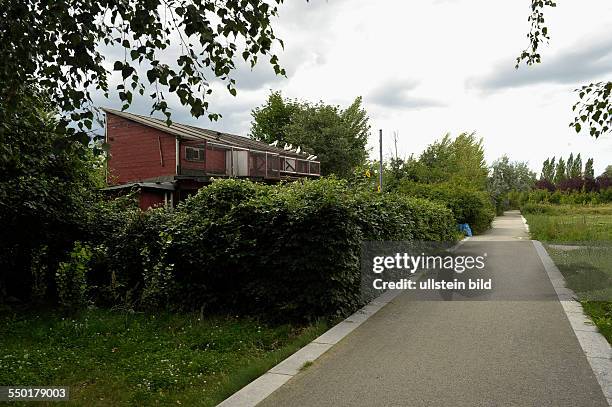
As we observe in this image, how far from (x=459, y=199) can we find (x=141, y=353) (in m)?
19.4

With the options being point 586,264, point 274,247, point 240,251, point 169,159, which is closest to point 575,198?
point 169,159

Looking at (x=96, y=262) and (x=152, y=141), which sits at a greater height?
(x=152, y=141)

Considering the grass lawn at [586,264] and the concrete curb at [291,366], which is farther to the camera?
the grass lawn at [586,264]

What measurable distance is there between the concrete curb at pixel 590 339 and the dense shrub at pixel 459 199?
1233 centimetres

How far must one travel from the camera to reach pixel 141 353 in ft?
18.1

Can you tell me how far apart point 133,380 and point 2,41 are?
3.35m

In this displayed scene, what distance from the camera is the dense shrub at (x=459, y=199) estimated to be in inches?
841

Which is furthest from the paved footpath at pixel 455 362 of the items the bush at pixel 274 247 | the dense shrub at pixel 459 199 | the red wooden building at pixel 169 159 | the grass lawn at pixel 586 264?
the red wooden building at pixel 169 159

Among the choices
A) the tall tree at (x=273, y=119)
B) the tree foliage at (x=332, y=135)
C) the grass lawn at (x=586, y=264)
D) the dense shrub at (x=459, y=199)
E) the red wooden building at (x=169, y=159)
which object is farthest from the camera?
the tall tree at (x=273, y=119)

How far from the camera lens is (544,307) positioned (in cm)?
716

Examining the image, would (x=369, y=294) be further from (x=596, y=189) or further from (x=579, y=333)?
(x=596, y=189)

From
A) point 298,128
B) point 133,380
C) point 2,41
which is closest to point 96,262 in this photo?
point 133,380

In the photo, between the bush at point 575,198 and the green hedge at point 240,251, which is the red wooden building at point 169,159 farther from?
the bush at point 575,198

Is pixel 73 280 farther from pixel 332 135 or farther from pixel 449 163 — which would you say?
pixel 332 135
